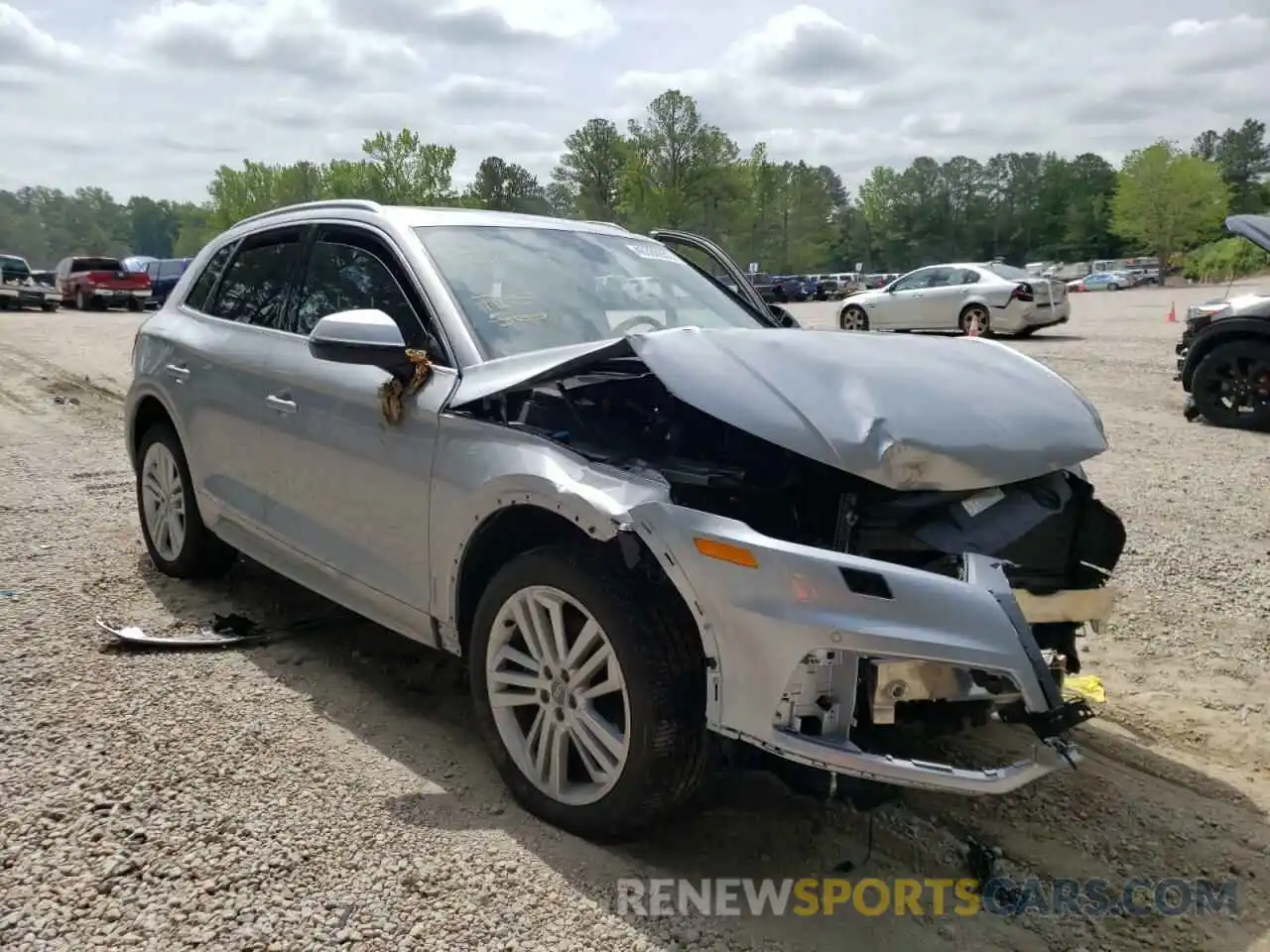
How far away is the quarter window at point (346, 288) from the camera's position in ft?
11.6

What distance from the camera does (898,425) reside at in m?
2.56

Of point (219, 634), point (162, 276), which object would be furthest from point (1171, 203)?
point (219, 634)

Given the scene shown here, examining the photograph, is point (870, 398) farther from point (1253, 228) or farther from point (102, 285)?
point (102, 285)

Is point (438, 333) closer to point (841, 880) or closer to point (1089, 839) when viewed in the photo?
point (841, 880)

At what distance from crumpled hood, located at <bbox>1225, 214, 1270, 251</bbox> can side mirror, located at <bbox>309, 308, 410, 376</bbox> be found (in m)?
7.67

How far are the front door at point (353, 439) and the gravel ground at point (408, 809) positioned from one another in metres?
0.59

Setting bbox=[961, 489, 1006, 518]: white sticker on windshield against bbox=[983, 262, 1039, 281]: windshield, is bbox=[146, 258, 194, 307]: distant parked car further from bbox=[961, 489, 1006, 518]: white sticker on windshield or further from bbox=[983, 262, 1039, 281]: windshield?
bbox=[961, 489, 1006, 518]: white sticker on windshield

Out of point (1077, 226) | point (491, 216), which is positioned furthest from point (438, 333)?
point (1077, 226)

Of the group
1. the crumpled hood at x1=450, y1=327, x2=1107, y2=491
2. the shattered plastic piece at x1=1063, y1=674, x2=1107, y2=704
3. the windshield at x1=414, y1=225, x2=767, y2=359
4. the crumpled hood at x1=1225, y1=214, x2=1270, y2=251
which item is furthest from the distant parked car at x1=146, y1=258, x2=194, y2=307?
the shattered plastic piece at x1=1063, y1=674, x2=1107, y2=704

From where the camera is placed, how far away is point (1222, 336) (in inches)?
364

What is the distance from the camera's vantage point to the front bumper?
7.52ft

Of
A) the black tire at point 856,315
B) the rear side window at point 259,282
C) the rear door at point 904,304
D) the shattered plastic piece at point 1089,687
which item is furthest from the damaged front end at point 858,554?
the black tire at point 856,315

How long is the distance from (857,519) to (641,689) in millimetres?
748

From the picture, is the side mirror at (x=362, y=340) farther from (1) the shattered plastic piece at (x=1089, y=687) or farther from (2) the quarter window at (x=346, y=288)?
(1) the shattered plastic piece at (x=1089, y=687)
